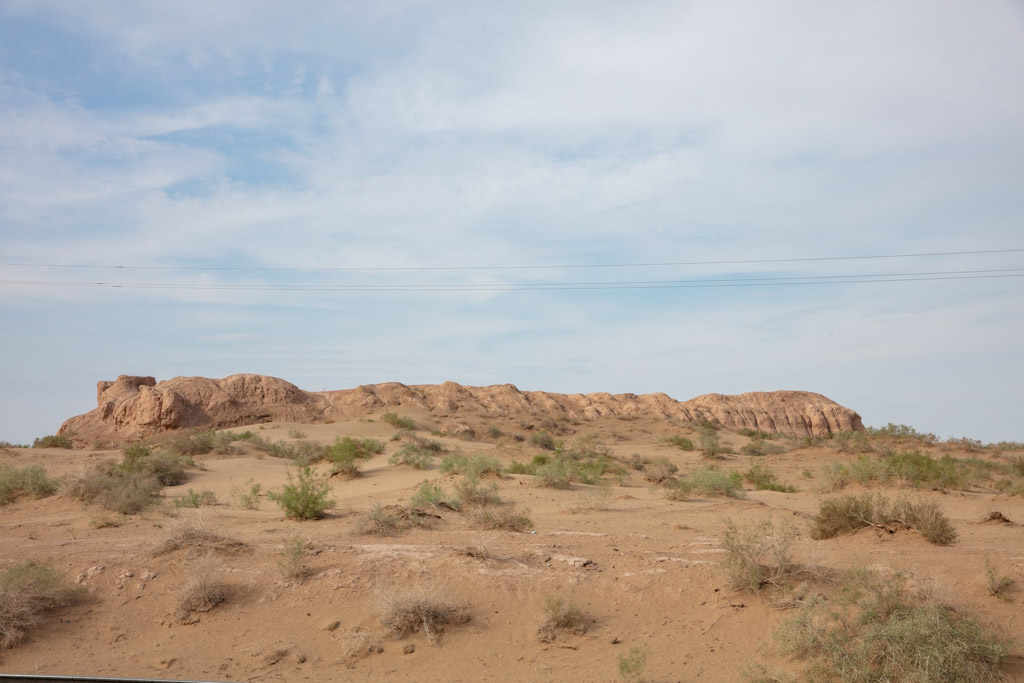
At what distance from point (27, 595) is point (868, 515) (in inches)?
427

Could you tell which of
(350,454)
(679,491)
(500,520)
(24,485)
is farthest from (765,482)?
(24,485)

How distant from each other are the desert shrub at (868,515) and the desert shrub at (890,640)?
3.26 m

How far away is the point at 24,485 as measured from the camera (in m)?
15.9

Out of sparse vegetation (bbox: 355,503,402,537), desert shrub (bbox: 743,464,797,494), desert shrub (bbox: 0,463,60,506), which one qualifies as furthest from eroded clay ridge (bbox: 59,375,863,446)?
sparse vegetation (bbox: 355,503,402,537)

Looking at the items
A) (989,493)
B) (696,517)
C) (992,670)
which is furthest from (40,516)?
(989,493)

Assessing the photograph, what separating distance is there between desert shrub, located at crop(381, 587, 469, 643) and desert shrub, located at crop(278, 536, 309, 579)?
5.29 ft

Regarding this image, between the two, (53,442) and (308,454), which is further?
(53,442)

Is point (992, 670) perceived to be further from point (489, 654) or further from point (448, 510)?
point (448, 510)

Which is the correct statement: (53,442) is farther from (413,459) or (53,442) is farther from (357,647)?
(357,647)

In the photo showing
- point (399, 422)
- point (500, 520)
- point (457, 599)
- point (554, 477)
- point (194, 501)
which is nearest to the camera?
point (457, 599)

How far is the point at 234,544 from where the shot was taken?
9.58m

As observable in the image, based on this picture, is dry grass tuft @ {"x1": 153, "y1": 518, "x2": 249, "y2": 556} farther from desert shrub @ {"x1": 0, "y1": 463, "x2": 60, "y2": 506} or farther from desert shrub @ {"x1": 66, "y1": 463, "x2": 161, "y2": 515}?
desert shrub @ {"x1": 0, "y1": 463, "x2": 60, "y2": 506}

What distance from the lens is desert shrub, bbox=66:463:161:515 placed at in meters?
13.5

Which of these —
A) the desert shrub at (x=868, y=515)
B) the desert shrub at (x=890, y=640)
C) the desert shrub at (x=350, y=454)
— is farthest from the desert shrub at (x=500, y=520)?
the desert shrub at (x=350, y=454)
